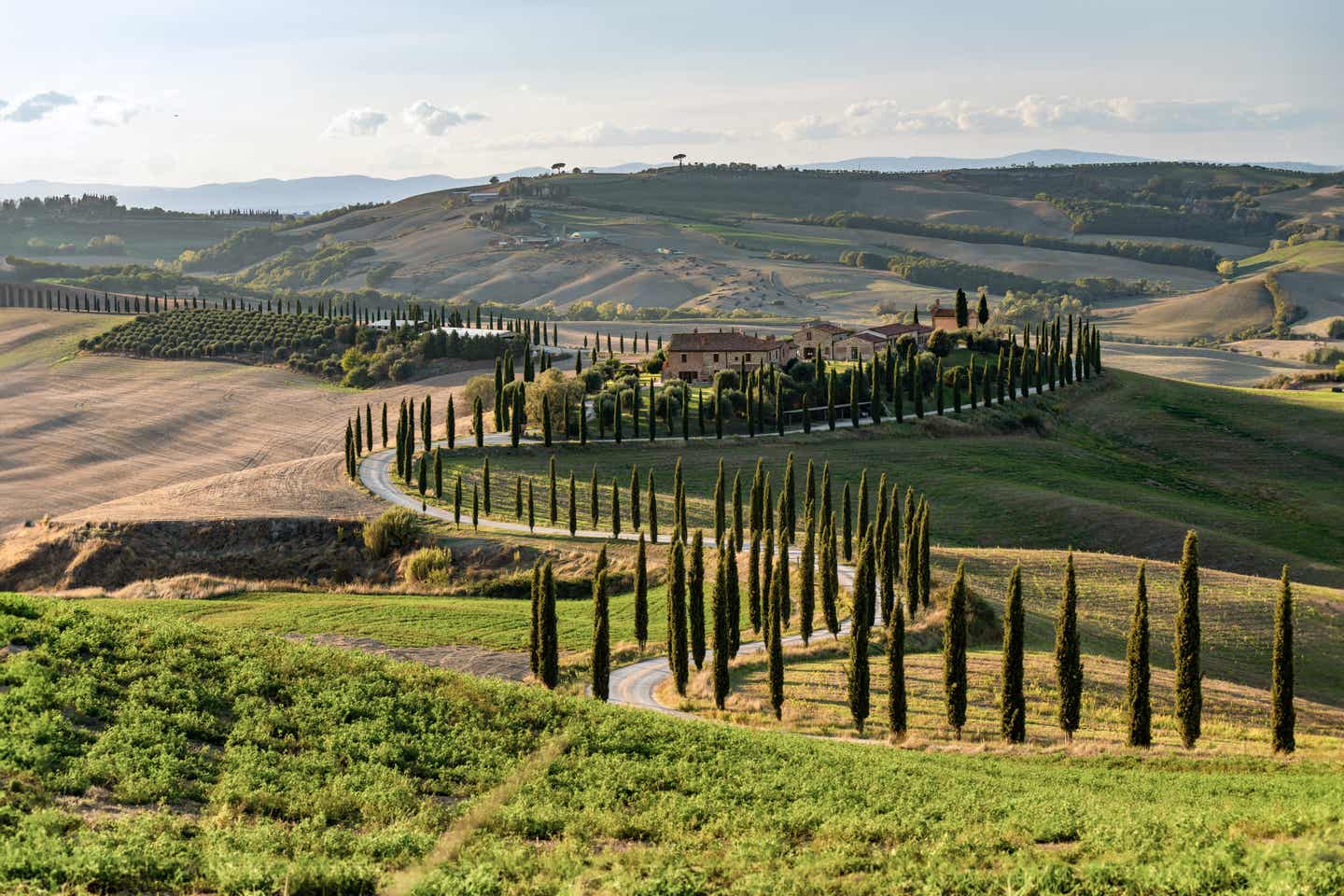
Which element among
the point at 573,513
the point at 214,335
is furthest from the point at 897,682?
the point at 214,335

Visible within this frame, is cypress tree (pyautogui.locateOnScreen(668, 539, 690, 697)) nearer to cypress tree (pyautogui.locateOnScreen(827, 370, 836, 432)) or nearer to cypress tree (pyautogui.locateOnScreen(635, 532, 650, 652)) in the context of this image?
cypress tree (pyautogui.locateOnScreen(635, 532, 650, 652))

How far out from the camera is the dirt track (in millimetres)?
91625

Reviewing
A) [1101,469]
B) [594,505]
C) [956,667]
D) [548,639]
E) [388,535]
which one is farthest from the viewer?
[1101,469]

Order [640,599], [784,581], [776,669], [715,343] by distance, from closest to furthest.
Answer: [776,669] → [640,599] → [784,581] → [715,343]

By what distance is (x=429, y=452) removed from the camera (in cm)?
9944

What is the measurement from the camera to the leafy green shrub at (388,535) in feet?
258

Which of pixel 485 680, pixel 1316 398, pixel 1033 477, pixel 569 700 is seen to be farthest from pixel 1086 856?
pixel 1316 398

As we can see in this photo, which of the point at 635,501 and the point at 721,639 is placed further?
the point at 635,501

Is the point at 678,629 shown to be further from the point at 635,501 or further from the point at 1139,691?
the point at 635,501

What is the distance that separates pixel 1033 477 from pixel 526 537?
136ft

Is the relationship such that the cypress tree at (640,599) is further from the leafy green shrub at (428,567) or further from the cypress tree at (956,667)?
the leafy green shrub at (428,567)

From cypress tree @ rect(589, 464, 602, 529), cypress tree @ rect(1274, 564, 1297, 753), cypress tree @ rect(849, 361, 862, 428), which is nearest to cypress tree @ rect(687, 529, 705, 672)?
cypress tree @ rect(1274, 564, 1297, 753)

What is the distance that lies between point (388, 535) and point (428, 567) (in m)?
5.10

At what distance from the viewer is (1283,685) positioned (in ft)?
128
